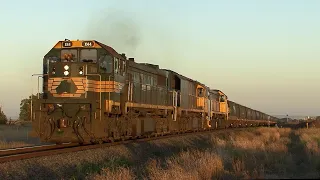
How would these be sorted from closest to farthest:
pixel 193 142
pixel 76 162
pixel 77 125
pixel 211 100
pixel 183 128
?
pixel 76 162 → pixel 77 125 → pixel 193 142 → pixel 183 128 → pixel 211 100

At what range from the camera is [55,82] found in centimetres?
1698

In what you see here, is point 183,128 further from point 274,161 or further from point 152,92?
point 274,161

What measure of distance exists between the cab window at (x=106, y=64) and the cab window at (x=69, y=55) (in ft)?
3.65

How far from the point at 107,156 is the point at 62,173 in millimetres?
3274

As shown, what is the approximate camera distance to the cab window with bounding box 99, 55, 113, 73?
1738 centimetres

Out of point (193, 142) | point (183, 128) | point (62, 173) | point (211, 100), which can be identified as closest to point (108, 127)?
point (62, 173)

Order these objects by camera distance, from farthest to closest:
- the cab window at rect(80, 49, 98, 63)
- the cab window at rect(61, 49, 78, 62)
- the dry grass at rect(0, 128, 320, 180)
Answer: the cab window at rect(80, 49, 98, 63) → the cab window at rect(61, 49, 78, 62) → the dry grass at rect(0, 128, 320, 180)

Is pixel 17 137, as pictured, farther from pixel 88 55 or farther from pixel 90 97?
pixel 90 97

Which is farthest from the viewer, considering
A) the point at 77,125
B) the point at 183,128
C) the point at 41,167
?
the point at 183,128

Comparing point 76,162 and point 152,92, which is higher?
point 152,92

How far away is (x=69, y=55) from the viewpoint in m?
17.3

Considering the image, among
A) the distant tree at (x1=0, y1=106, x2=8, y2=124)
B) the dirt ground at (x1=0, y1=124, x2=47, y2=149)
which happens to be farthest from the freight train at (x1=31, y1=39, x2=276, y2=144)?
the distant tree at (x1=0, y1=106, x2=8, y2=124)

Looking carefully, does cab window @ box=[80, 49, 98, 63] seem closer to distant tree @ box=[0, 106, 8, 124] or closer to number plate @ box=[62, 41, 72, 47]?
number plate @ box=[62, 41, 72, 47]

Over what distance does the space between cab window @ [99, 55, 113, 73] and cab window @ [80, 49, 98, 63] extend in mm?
305
